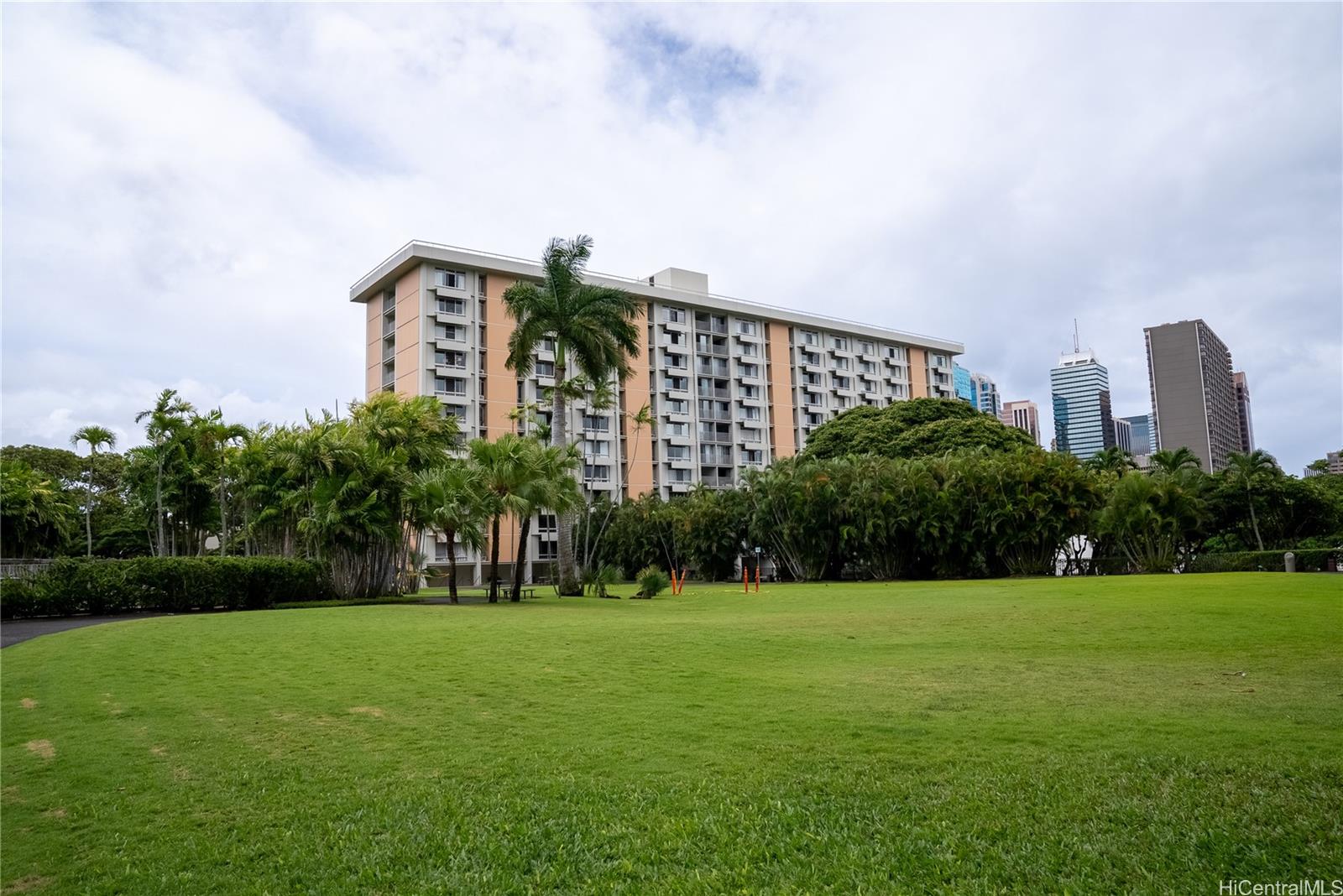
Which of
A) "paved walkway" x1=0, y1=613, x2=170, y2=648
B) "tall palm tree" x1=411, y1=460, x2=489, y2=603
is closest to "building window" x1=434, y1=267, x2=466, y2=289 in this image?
"tall palm tree" x1=411, y1=460, x2=489, y2=603

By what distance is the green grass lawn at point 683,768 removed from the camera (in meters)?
5.25

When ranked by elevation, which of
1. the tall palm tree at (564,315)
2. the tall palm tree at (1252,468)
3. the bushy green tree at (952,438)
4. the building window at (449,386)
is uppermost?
the building window at (449,386)

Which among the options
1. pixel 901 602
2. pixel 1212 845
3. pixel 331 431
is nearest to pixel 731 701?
pixel 1212 845

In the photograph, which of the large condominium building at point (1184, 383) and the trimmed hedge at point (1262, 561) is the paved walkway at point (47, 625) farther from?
the large condominium building at point (1184, 383)

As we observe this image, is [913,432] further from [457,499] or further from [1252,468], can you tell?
[457,499]

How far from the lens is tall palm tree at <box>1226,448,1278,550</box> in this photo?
176 feet

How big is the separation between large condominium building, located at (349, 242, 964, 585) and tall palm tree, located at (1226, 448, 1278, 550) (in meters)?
37.3

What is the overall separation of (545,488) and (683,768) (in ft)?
83.9

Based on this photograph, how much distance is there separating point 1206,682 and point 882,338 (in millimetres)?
94582

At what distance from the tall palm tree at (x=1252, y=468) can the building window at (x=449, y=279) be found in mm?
56216

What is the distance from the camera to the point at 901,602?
2653 cm

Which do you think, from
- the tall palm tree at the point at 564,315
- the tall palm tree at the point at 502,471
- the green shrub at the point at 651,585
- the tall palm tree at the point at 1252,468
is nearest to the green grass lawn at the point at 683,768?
the tall palm tree at the point at 502,471

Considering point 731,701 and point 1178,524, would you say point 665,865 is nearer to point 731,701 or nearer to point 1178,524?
point 731,701

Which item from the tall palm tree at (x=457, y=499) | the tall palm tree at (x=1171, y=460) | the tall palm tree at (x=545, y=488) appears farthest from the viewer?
the tall palm tree at (x=1171, y=460)
